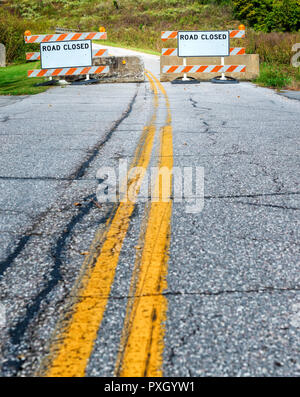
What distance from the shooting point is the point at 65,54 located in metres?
13.6

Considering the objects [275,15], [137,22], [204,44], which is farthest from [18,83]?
[137,22]

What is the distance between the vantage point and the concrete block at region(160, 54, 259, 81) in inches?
598

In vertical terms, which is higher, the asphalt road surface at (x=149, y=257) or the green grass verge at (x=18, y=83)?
the asphalt road surface at (x=149, y=257)

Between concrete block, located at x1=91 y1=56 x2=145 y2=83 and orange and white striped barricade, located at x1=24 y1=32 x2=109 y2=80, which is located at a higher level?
orange and white striped barricade, located at x1=24 y1=32 x2=109 y2=80

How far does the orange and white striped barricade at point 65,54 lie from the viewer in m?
13.4

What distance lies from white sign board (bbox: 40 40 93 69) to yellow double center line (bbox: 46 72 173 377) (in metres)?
11.3

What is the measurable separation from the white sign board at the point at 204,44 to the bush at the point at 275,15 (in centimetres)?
2070

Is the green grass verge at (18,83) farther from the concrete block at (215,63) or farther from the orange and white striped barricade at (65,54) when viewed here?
the concrete block at (215,63)

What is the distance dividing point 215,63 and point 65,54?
475 centimetres

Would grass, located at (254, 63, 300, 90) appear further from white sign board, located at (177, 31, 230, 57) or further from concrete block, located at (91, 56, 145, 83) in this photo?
concrete block, located at (91, 56, 145, 83)

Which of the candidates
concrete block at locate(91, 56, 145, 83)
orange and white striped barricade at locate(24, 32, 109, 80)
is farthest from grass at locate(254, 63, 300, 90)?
orange and white striped barricade at locate(24, 32, 109, 80)

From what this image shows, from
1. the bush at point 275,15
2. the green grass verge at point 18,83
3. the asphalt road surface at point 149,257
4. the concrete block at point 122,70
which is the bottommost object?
the green grass verge at point 18,83

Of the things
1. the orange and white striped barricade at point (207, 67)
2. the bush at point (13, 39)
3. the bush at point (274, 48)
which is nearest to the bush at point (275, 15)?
the bush at point (274, 48)
